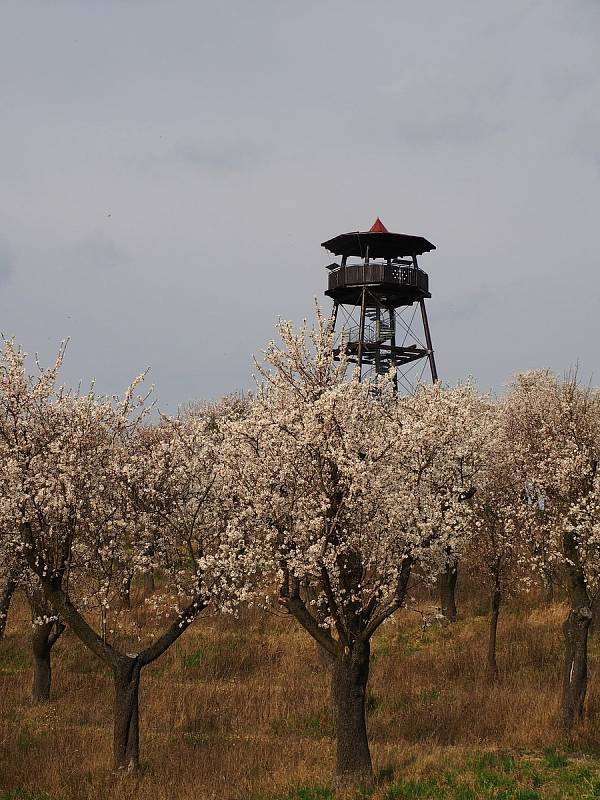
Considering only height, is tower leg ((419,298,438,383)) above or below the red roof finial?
below

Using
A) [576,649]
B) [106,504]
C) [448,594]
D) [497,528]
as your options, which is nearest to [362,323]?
[448,594]

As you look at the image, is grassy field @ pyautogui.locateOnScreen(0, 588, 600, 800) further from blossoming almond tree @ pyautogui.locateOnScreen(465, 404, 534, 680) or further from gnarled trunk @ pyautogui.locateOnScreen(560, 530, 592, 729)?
blossoming almond tree @ pyautogui.locateOnScreen(465, 404, 534, 680)

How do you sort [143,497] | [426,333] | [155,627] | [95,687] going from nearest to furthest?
1. [143,497]
2. [95,687]
3. [155,627]
4. [426,333]

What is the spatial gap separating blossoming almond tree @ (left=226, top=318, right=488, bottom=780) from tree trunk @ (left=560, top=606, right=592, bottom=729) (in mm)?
6243

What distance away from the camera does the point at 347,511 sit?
17422 millimetres

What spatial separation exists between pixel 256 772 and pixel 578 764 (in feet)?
25.1

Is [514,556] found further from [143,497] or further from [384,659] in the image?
[143,497]

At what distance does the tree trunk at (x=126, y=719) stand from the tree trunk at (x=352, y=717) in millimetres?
5100

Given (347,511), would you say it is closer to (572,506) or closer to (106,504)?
(106,504)

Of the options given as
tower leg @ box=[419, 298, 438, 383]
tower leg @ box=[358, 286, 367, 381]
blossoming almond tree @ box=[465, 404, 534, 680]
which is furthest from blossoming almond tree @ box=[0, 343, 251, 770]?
tower leg @ box=[419, 298, 438, 383]

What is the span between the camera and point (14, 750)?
2109 cm

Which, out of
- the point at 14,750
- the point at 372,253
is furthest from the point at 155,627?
the point at 372,253

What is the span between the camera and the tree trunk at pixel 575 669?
70.6ft

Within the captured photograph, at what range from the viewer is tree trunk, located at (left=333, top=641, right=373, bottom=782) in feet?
56.9
